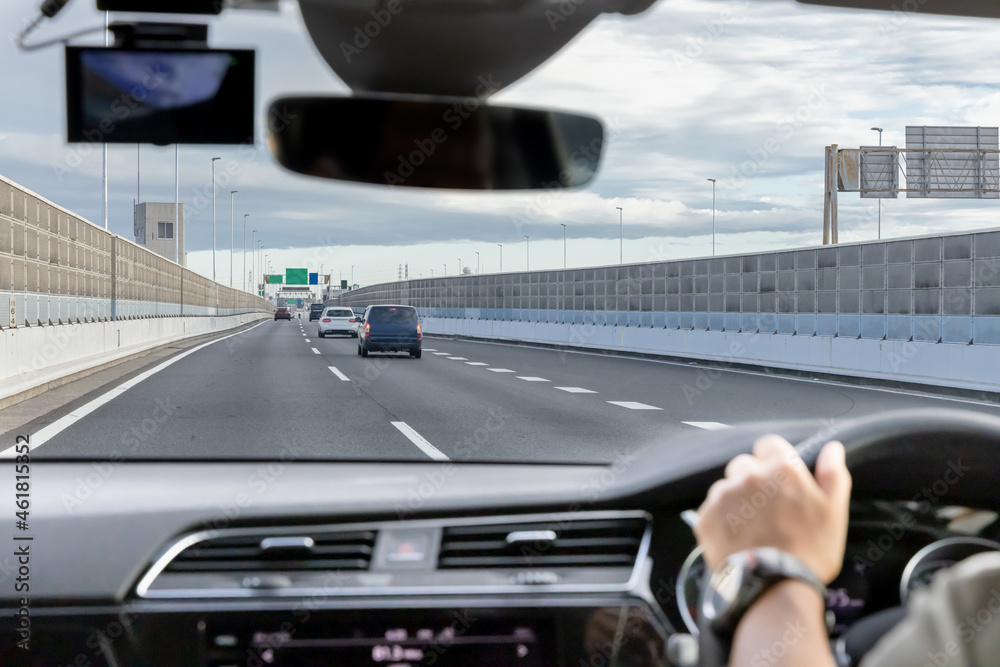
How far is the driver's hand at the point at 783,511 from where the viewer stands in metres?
1.63

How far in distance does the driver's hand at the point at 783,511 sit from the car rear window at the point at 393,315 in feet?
99.9

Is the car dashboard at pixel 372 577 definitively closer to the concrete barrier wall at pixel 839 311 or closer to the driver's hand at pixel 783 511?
the driver's hand at pixel 783 511

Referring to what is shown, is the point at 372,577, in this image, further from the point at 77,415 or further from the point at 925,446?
the point at 77,415

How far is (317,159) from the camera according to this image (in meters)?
2.87

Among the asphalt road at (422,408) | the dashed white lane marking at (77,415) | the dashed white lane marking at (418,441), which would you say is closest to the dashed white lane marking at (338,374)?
the asphalt road at (422,408)

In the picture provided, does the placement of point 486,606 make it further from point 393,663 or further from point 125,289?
point 125,289

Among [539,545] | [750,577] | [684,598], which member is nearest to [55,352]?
[539,545]

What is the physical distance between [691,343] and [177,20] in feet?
98.5

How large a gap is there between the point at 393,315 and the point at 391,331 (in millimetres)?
966

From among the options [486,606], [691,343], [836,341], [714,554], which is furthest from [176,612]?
[691,343]

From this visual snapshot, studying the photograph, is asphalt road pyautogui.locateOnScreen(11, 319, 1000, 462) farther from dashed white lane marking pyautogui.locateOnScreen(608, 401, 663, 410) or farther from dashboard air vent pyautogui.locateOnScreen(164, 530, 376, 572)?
dashboard air vent pyautogui.locateOnScreen(164, 530, 376, 572)

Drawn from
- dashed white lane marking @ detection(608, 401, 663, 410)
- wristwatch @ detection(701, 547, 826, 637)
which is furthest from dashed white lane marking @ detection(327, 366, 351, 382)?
wristwatch @ detection(701, 547, 826, 637)

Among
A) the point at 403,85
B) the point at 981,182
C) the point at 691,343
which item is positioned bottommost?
the point at 691,343

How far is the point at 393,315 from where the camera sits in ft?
106
